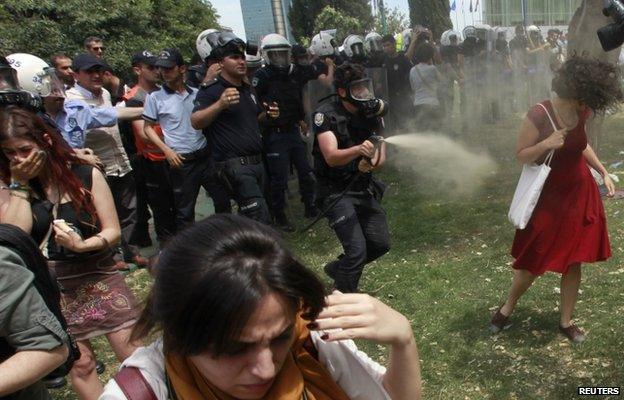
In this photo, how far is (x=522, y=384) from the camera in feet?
10.8

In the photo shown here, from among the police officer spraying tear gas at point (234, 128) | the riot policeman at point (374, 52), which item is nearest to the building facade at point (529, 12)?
the riot policeman at point (374, 52)

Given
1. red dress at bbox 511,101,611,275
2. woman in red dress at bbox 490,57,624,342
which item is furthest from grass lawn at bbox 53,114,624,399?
red dress at bbox 511,101,611,275

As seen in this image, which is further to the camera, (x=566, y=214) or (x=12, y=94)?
(x=566, y=214)

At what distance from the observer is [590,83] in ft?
10.4

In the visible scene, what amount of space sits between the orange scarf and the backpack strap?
0.06m

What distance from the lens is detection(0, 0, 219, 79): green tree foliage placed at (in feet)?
47.2

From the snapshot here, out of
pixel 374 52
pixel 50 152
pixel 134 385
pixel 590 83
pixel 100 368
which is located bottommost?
pixel 100 368

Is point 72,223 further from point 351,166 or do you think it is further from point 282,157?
point 282,157

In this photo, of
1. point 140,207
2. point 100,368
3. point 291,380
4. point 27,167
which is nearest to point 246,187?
point 100,368

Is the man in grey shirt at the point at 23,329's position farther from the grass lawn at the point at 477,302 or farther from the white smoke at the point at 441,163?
the white smoke at the point at 441,163

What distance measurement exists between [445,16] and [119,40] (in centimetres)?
2915

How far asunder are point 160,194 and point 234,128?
64.1 inches

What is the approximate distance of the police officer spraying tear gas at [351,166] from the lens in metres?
3.95

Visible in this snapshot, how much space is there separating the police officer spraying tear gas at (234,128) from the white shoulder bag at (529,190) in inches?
89.7
